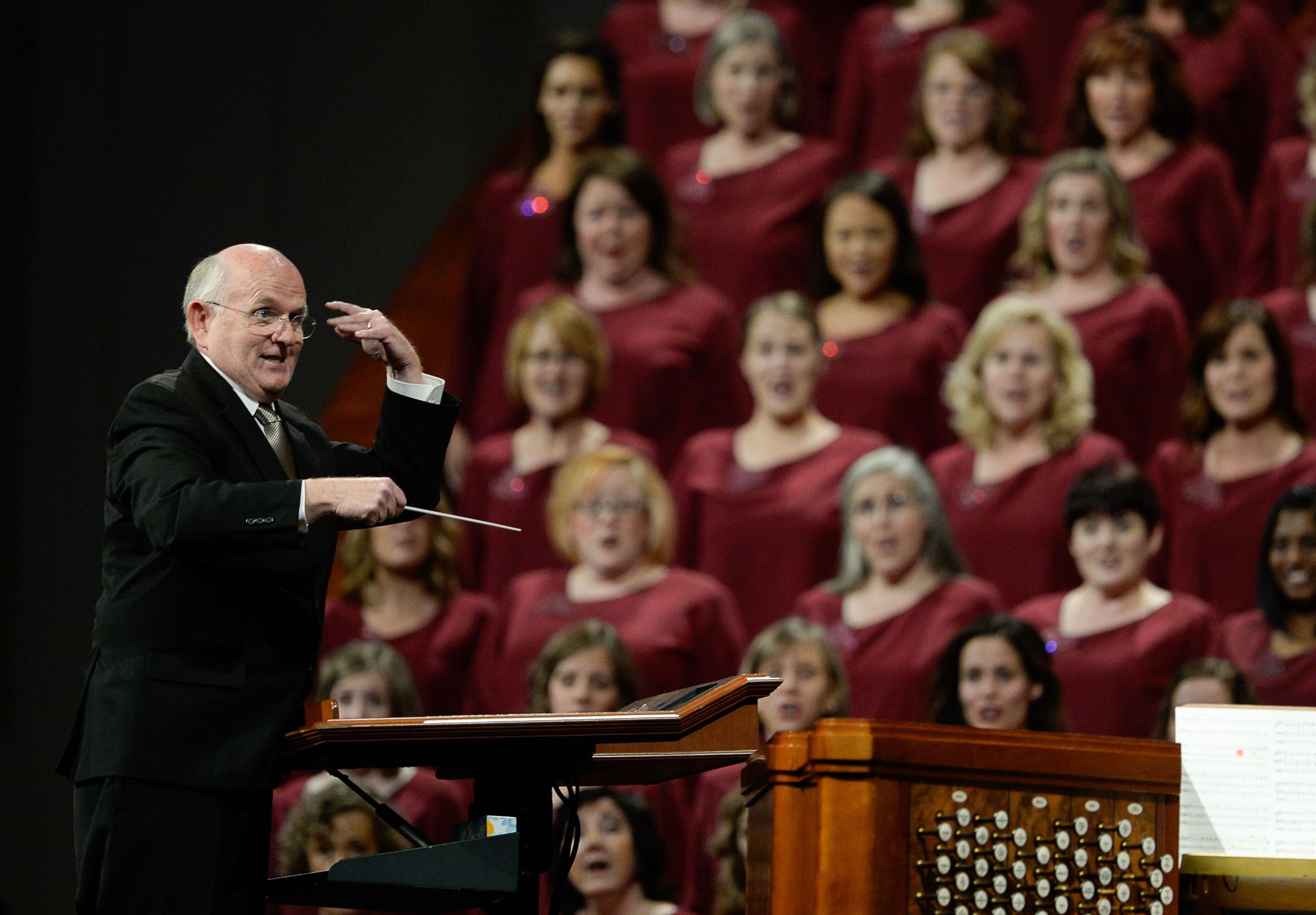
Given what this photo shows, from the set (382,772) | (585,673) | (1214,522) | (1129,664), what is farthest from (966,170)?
(382,772)

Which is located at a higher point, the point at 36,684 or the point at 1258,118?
the point at 1258,118

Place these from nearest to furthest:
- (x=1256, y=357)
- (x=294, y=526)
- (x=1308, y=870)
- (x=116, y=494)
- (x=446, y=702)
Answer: (x=294, y=526), (x=116, y=494), (x=1308, y=870), (x=1256, y=357), (x=446, y=702)

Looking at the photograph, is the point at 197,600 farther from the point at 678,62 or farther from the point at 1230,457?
the point at 678,62

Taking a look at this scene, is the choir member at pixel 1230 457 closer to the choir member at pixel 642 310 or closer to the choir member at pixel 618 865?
the choir member at pixel 642 310

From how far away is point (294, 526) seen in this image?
1.65 m

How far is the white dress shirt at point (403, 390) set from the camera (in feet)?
6.16

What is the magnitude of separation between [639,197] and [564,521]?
944 mm

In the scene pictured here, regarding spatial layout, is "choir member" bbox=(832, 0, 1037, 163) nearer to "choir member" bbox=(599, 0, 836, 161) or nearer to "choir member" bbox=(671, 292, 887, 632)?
"choir member" bbox=(599, 0, 836, 161)

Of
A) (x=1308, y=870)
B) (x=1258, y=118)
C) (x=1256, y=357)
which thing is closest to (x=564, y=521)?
(x=1256, y=357)

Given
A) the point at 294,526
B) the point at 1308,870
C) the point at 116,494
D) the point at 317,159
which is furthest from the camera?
the point at 317,159

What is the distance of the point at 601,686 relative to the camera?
392 cm

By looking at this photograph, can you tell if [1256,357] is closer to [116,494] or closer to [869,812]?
[869,812]

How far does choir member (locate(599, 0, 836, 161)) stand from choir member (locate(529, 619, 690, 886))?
155cm

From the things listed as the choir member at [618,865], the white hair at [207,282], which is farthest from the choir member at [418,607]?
the white hair at [207,282]
